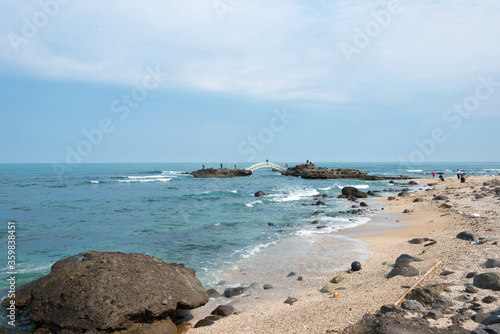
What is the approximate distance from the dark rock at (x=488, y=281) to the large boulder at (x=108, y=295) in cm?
542

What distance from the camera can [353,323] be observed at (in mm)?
5199

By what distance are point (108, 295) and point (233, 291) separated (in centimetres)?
329

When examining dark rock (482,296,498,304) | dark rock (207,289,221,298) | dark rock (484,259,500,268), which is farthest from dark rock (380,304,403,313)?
dark rock (207,289,221,298)

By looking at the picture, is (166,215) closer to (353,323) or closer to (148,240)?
(148,240)

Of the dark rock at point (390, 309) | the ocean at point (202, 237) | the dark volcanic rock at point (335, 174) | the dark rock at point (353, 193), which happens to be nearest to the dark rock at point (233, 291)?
the ocean at point (202, 237)

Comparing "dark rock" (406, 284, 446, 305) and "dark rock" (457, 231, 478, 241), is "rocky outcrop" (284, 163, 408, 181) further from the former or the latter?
"dark rock" (406, 284, 446, 305)

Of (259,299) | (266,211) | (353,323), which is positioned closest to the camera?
(353,323)

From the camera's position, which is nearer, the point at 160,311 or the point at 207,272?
the point at 160,311

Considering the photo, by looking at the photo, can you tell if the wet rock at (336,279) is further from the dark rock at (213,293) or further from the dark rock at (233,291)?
the dark rock at (213,293)

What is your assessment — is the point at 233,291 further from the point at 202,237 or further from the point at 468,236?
the point at 468,236

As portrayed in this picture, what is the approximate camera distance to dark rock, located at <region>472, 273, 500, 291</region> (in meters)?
5.62

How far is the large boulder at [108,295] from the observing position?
5562 millimetres

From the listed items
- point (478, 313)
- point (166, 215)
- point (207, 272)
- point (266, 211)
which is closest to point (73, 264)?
point (207, 272)

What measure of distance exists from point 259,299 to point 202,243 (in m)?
6.50
